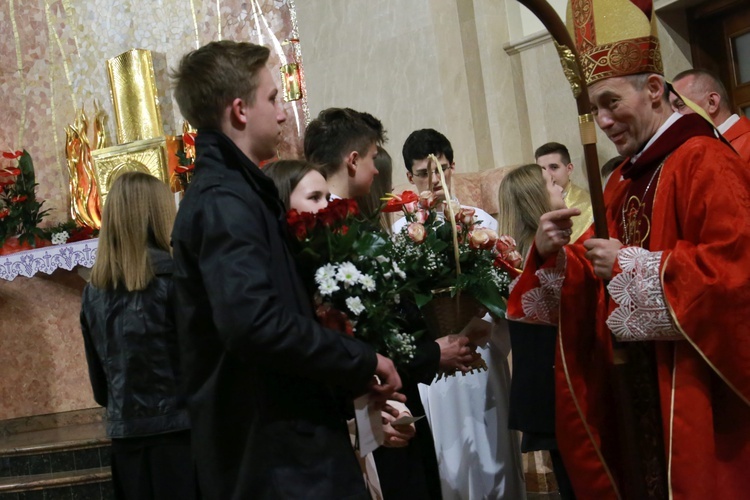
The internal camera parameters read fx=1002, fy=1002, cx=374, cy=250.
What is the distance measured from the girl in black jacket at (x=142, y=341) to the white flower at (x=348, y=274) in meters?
1.42

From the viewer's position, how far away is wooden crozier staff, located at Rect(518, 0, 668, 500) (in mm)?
2951

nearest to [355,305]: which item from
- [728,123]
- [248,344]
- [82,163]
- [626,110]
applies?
[248,344]

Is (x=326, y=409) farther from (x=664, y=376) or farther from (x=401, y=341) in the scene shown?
(x=664, y=376)

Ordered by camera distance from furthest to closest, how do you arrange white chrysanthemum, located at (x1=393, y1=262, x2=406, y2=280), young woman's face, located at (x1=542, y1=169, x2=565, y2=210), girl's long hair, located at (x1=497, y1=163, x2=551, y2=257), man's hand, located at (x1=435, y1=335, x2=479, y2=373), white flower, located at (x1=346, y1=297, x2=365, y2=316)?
Answer: girl's long hair, located at (x1=497, y1=163, x2=551, y2=257) → young woman's face, located at (x1=542, y1=169, x2=565, y2=210) → man's hand, located at (x1=435, y1=335, x2=479, y2=373) → white chrysanthemum, located at (x1=393, y1=262, x2=406, y2=280) → white flower, located at (x1=346, y1=297, x2=365, y2=316)

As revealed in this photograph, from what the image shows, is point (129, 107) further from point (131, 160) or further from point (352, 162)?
point (352, 162)

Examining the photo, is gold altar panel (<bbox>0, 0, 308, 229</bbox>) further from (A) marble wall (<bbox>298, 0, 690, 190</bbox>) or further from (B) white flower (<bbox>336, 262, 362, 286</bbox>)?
(B) white flower (<bbox>336, 262, 362, 286</bbox>)

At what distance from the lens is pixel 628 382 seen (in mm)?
3143

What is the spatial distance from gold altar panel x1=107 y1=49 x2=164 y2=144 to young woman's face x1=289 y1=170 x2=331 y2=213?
5589mm

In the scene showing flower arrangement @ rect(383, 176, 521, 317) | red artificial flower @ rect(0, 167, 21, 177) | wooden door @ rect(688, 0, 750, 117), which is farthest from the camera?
red artificial flower @ rect(0, 167, 21, 177)

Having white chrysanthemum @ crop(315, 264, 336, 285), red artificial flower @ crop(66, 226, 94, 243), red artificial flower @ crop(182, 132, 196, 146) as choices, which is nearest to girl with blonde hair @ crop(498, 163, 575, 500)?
white chrysanthemum @ crop(315, 264, 336, 285)

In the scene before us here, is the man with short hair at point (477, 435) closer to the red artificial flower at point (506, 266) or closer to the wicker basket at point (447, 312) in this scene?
the red artificial flower at point (506, 266)

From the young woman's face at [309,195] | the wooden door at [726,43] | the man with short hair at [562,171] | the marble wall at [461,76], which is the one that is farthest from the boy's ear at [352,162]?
the wooden door at [726,43]

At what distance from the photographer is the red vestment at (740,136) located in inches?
185

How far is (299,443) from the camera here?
2.50 m
